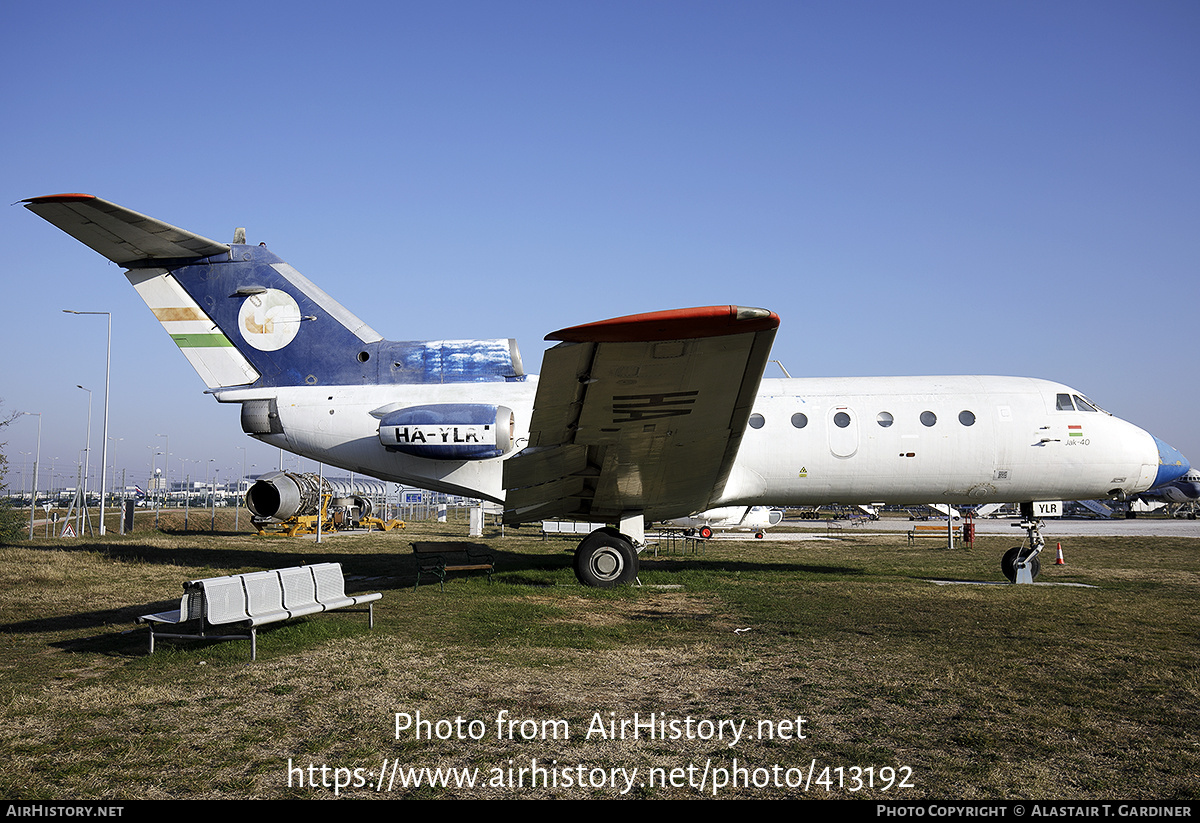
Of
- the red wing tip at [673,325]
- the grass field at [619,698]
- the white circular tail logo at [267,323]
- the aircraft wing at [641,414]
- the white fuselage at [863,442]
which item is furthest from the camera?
the white circular tail logo at [267,323]

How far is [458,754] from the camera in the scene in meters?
4.65

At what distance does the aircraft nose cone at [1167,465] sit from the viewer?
1429 centimetres

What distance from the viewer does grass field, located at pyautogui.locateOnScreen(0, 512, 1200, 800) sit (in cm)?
428

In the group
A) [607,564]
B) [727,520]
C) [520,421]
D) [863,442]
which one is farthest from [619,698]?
[727,520]

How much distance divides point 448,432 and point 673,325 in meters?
6.70

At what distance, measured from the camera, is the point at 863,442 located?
544 inches

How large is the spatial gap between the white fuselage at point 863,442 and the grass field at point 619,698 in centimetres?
253

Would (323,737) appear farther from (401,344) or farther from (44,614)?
(401,344)

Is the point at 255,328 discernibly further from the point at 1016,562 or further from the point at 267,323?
the point at 1016,562

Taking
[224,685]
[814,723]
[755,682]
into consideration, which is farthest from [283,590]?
[814,723]

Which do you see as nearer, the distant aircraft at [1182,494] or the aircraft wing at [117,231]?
the aircraft wing at [117,231]

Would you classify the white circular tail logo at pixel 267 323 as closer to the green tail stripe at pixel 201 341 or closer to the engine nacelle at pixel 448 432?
the green tail stripe at pixel 201 341

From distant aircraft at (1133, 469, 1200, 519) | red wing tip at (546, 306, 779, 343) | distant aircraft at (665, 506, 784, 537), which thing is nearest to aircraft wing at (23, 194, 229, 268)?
red wing tip at (546, 306, 779, 343)

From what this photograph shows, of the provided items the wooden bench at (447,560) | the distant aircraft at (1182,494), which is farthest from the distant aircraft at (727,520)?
the distant aircraft at (1182,494)
